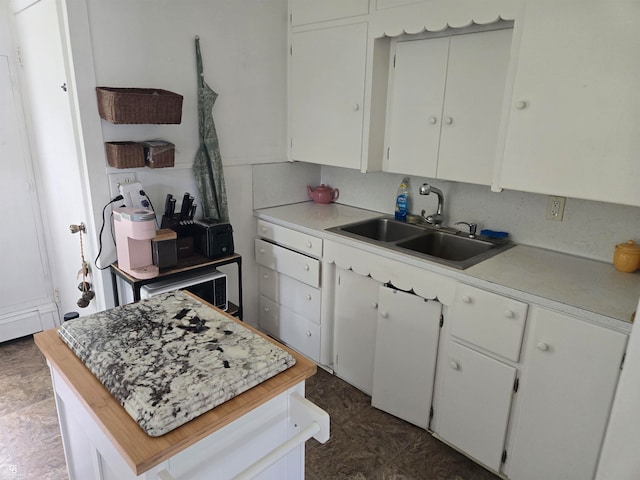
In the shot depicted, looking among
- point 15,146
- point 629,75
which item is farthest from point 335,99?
point 15,146

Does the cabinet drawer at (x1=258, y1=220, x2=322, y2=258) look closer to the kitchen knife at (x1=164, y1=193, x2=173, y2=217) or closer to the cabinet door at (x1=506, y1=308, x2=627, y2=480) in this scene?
the kitchen knife at (x1=164, y1=193, x2=173, y2=217)

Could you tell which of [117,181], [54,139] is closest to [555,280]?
[117,181]

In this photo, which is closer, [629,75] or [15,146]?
[629,75]

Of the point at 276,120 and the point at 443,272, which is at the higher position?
the point at 276,120

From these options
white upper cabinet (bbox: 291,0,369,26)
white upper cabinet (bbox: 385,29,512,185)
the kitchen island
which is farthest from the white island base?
white upper cabinet (bbox: 291,0,369,26)

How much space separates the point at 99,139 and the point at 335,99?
1.36 meters

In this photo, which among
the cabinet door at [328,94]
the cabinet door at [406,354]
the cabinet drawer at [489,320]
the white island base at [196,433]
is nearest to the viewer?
the white island base at [196,433]

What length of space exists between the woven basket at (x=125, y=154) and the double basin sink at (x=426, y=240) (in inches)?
44.2

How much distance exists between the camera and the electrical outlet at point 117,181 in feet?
7.61

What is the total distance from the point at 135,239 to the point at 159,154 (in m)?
0.48

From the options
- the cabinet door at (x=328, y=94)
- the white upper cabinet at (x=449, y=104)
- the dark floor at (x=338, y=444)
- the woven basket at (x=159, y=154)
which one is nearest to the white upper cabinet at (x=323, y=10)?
the cabinet door at (x=328, y=94)

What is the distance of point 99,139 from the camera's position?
7.33ft

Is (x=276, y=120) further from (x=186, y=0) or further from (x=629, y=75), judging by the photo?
(x=629, y=75)

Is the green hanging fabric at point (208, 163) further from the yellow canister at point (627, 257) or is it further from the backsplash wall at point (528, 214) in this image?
the yellow canister at point (627, 257)
